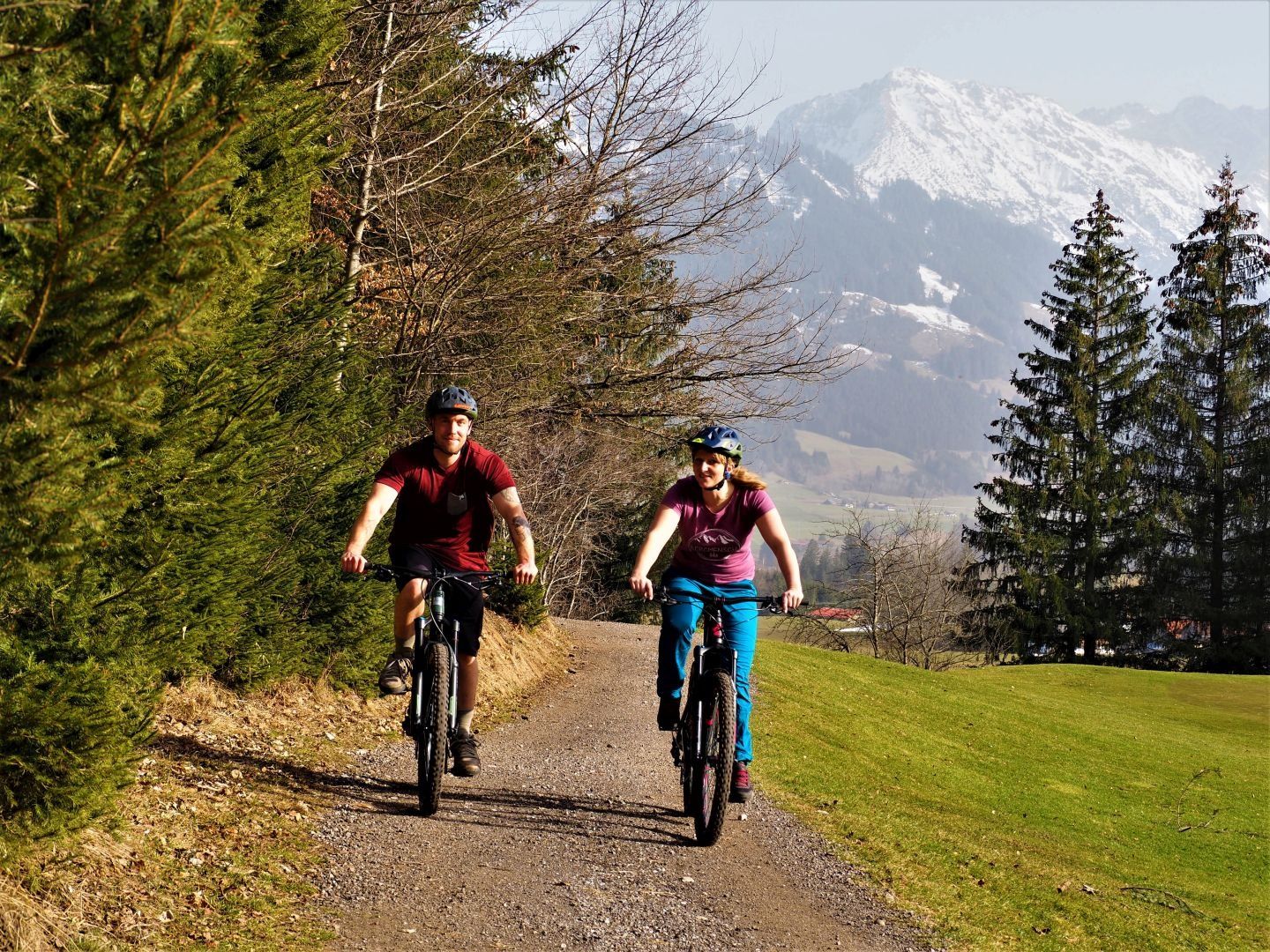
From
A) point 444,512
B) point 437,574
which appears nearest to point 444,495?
point 444,512

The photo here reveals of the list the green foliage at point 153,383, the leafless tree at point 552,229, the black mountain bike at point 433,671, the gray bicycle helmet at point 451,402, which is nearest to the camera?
→ the green foliage at point 153,383

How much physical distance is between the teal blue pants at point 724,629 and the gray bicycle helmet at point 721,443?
80 cm

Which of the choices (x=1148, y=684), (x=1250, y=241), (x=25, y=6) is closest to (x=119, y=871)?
(x=25, y=6)

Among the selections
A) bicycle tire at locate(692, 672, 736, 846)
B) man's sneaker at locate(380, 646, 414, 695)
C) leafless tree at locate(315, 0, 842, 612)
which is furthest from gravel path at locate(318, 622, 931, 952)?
leafless tree at locate(315, 0, 842, 612)

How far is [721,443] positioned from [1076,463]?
160 feet

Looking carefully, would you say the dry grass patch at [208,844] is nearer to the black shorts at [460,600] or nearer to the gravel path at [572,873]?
the gravel path at [572,873]

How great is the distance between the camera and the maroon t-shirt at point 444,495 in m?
6.49

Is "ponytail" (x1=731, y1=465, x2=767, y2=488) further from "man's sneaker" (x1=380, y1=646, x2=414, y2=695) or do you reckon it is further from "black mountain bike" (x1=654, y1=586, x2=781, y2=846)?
"man's sneaker" (x1=380, y1=646, x2=414, y2=695)

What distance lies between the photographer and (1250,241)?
51.1 m

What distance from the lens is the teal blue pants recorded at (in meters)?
6.66

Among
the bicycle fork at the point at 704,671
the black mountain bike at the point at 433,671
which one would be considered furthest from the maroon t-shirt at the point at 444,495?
the bicycle fork at the point at 704,671

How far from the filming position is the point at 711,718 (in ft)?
22.0

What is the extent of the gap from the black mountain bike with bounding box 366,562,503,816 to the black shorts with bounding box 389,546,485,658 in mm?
39

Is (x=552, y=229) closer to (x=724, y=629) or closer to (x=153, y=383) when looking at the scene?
(x=724, y=629)
